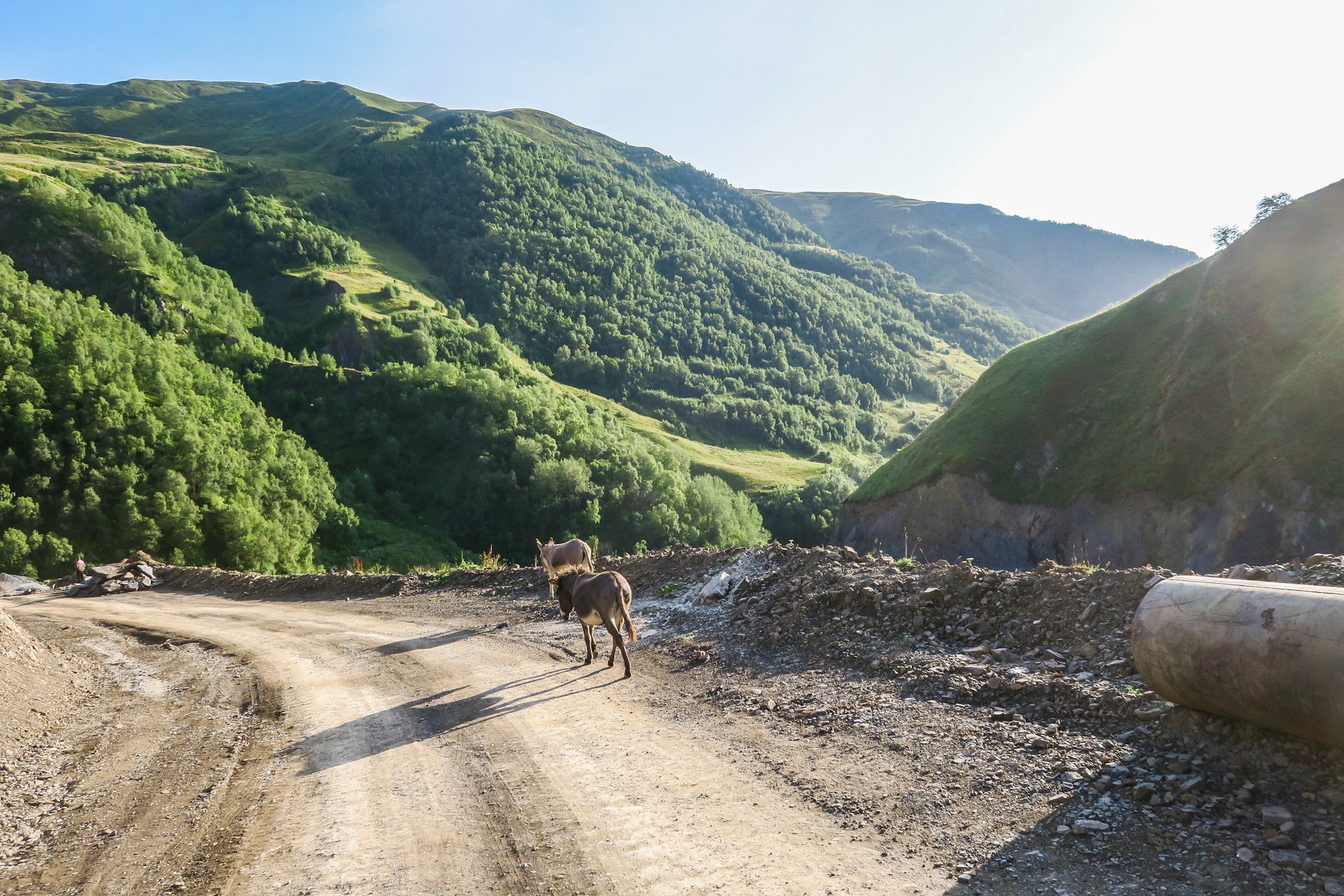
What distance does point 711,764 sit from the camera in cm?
771

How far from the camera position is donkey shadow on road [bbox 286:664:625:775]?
28.1 feet

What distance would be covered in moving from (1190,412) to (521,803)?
40574 millimetres

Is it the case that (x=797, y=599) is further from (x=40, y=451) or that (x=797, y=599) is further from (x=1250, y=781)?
(x=40, y=451)

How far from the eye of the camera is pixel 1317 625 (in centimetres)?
564

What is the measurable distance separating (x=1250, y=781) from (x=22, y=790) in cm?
1296

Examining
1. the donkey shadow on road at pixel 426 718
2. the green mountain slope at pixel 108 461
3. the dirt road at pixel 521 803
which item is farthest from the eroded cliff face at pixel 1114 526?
the green mountain slope at pixel 108 461

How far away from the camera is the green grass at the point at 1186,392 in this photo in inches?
1225

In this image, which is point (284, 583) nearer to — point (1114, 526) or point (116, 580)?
point (116, 580)

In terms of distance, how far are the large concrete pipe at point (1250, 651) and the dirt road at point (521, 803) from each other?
A: 353 cm

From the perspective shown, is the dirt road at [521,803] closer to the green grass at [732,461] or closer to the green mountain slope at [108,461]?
the green mountain slope at [108,461]

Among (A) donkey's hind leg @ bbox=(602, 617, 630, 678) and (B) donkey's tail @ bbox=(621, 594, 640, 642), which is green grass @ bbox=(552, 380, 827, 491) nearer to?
(B) donkey's tail @ bbox=(621, 594, 640, 642)

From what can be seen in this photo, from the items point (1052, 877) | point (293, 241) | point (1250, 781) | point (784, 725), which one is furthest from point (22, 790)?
point (293, 241)

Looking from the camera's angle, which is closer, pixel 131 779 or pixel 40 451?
pixel 131 779

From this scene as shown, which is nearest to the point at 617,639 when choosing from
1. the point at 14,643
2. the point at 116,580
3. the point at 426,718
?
the point at 426,718
